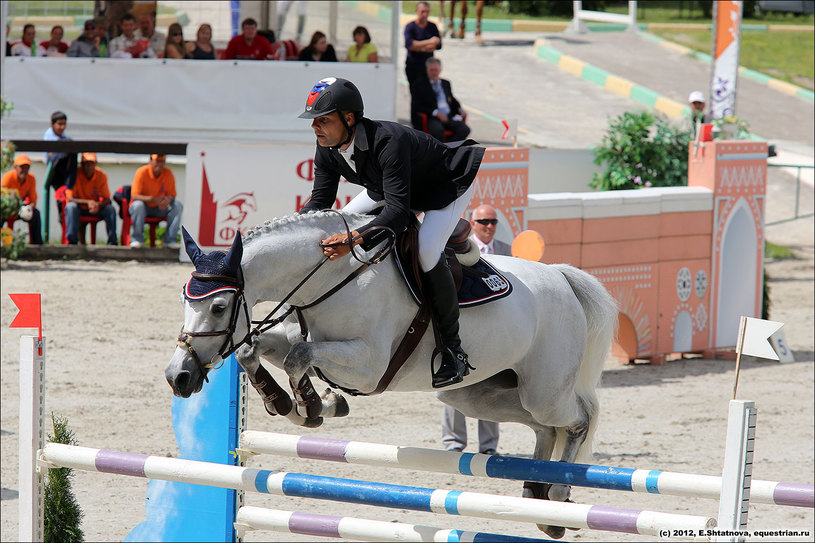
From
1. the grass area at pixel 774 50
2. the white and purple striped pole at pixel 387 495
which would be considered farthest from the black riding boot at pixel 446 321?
the grass area at pixel 774 50

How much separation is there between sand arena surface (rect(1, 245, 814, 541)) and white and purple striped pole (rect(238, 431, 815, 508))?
2049mm

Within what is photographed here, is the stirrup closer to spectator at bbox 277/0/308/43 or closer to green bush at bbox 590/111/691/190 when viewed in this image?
green bush at bbox 590/111/691/190

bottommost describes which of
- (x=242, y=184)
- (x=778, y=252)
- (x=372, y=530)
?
(x=778, y=252)

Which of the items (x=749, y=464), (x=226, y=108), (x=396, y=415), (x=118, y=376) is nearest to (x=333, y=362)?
(x=749, y=464)

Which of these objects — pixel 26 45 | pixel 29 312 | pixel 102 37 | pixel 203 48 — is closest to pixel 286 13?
pixel 203 48

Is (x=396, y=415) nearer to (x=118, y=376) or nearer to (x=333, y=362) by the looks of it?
(x=118, y=376)

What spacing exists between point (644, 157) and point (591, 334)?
7.20m

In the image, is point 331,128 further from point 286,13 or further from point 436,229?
point 286,13

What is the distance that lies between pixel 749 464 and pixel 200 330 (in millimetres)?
1768

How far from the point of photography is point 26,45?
14.0 meters

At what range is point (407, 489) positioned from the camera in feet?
12.7

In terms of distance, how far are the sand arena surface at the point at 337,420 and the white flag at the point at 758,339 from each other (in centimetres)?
294

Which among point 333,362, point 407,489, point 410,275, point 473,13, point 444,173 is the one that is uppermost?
point 473,13

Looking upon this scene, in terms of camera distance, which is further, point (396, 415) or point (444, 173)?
point (396, 415)
